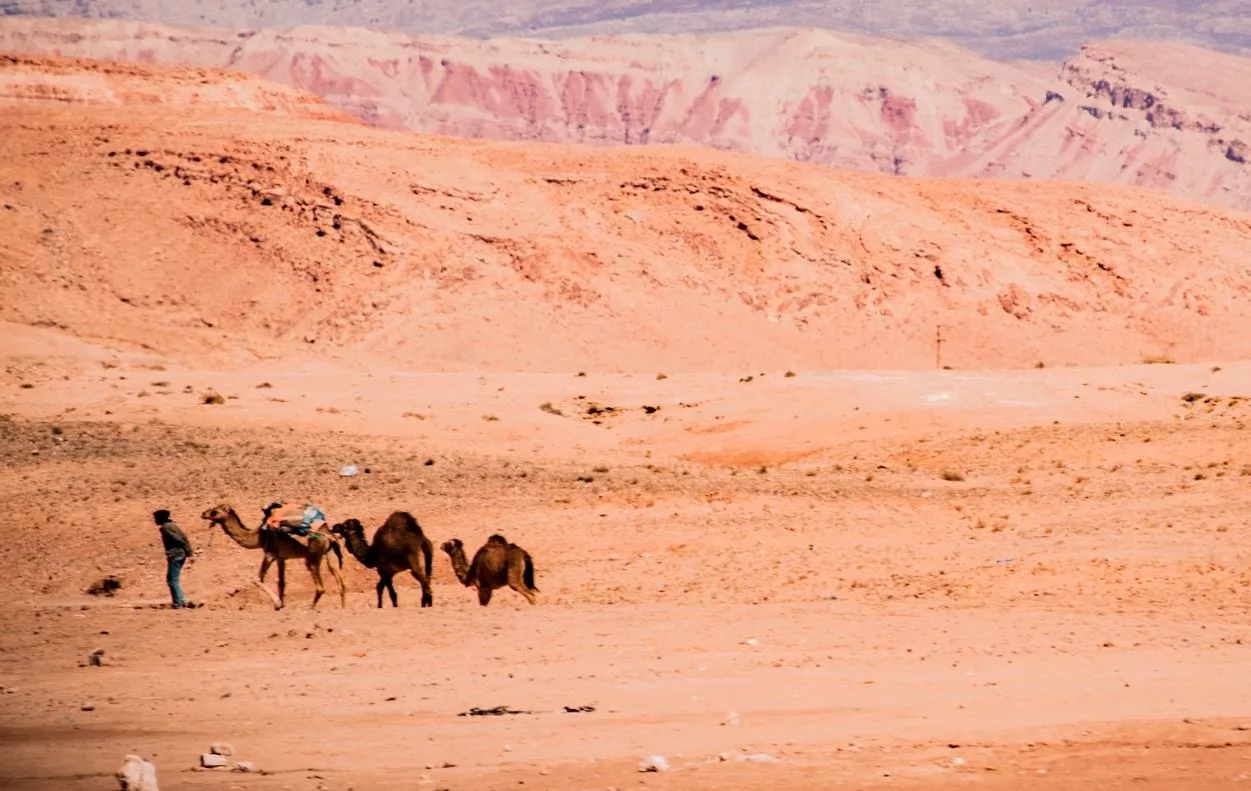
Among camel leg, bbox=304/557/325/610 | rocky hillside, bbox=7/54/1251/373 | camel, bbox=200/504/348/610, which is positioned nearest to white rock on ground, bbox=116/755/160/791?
camel, bbox=200/504/348/610

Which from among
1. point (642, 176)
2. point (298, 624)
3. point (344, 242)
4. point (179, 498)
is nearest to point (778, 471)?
point (179, 498)

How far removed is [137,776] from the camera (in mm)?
11078

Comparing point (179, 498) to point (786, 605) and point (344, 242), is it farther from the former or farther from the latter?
point (344, 242)

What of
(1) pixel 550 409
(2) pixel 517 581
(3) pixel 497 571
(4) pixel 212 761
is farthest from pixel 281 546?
(1) pixel 550 409

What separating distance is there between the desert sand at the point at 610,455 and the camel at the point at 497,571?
0.62 metres

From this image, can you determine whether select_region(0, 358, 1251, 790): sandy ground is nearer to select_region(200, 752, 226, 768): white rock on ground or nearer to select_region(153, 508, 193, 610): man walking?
select_region(200, 752, 226, 768): white rock on ground

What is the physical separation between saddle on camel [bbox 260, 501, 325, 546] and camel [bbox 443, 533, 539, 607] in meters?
1.43

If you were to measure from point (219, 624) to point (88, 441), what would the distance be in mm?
13894

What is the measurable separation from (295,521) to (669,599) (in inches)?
164

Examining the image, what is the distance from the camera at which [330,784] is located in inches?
464

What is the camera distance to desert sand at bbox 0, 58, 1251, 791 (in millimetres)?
13109

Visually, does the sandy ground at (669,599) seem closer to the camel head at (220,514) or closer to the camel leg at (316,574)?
the camel leg at (316,574)

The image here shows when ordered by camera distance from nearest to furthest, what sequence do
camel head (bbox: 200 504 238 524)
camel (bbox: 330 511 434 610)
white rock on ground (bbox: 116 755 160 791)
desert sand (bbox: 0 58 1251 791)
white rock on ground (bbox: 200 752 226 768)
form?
white rock on ground (bbox: 116 755 160 791)
white rock on ground (bbox: 200 752 226 768)
desert sand (bbox: 0 58 1251 791)
camel (bbox: 330 511 434 610)
camel head (bbox: 200 504 238 524)

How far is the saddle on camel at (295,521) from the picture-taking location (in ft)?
59.6
